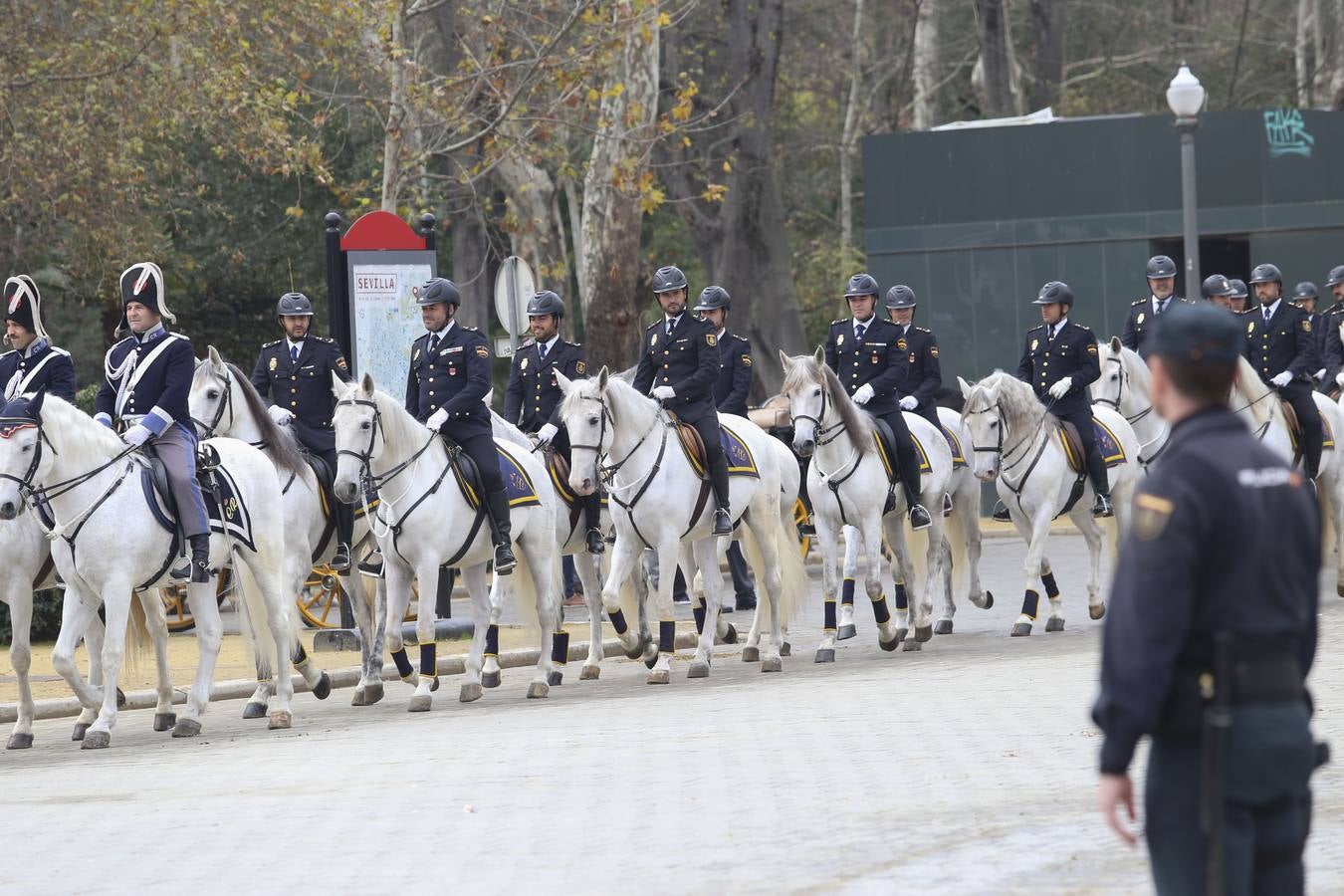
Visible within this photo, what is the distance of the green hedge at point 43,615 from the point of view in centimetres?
1923

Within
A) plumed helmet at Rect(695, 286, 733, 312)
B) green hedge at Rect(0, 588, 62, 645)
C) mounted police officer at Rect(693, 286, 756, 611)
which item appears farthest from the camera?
green hedge at Rect(0, 588, 62, 645)

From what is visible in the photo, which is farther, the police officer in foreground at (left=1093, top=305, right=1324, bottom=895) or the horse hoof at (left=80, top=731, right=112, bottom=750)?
the horse hoof at (left=80, top=731, right=112, bottom=750)

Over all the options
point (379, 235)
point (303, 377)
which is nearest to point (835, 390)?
point (303, 377)

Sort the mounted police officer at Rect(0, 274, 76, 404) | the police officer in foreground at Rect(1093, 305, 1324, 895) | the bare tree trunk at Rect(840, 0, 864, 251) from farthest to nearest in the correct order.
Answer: the bare tree trunk at Rect(840, 0, 864, 251) → the mounted police officer at Rect(0, 274, 76, 404) → the police officer in foreground at Rect(1093, 305, 1324, 895)

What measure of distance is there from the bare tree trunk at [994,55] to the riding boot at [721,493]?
2768cm

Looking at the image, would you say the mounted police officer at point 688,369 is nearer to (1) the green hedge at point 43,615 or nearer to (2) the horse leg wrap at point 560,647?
(2) the horse leg wrap at point 560,647

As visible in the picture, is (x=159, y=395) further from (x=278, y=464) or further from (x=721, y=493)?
(x=721, y=493)

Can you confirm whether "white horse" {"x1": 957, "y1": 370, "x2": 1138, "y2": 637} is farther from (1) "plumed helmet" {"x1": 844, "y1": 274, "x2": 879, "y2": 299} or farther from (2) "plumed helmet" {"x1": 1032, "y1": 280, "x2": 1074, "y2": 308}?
(1) "plumed helmet" {"x1": 844, "y1": 274, "x2": 879, "y2": 299}

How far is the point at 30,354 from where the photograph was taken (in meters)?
13.4

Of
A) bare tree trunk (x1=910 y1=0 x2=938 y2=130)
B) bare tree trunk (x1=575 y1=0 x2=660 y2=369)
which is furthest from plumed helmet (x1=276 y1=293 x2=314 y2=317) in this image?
bare tree trunk (x1=910 y1=0 x2=938 y2=130)

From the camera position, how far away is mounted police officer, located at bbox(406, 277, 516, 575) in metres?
14.7

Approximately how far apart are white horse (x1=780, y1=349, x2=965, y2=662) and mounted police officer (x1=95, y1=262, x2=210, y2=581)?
4.90 meters

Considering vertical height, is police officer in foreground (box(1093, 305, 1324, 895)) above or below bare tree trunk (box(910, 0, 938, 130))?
below

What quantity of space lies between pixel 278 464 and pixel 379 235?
4.12m
